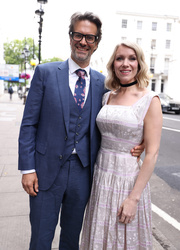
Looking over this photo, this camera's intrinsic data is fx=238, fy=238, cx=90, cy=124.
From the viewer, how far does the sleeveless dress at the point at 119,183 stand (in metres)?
1.96

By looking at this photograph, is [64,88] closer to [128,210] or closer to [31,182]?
[31,182]

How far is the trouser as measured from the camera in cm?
208

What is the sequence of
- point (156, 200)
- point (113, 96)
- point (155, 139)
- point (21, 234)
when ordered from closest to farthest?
point (155, 139) < point (113, 96) < point (21, 234) < point (156, 200)

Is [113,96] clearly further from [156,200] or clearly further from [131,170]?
[156,200]

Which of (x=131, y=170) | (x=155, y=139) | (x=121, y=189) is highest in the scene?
(x=155, y=139)

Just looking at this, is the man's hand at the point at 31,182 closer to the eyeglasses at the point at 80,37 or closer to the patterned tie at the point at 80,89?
the patterned tie at the point at 80,89

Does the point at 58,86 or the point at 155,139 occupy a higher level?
the point at 58,86

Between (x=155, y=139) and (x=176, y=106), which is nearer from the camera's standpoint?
(x=155, y=139)

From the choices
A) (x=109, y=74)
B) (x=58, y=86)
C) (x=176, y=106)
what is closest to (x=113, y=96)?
(x=109, y=74)

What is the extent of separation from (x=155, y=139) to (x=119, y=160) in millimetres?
348

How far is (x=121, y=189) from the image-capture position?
6.50 feet

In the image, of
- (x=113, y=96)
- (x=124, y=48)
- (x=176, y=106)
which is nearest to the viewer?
(x=124, y=48)

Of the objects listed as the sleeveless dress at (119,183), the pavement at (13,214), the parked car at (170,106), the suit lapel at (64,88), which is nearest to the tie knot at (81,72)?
the suit lapel at (64,88)

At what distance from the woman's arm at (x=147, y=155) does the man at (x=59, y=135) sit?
450 millimetres
